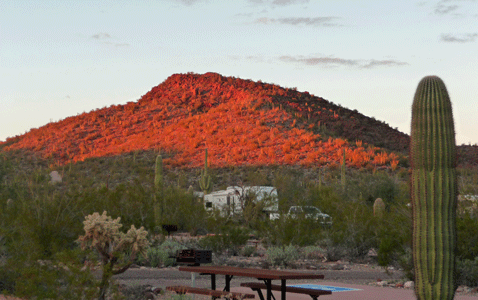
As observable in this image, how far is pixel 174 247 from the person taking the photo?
1543cm

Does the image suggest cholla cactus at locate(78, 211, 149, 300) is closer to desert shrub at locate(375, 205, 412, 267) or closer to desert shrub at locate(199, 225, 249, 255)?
desert shrub at locate(375, 205, 412, 267)

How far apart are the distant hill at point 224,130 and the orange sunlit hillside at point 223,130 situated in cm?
8

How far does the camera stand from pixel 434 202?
7.93 meters

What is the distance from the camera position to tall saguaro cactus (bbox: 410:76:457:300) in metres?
7.80

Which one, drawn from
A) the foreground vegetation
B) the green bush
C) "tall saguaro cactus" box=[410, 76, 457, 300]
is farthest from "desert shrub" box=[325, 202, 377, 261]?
"tall saguaro cactus" box=[410, 76, 457, 300]

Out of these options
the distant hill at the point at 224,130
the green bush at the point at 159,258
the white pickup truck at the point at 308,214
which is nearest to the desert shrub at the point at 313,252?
the white pickup truck at the point at 308,214

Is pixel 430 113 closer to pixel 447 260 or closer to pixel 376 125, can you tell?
pixel 447 260

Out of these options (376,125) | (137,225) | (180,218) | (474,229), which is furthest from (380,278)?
(376,125)

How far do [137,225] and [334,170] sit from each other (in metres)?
30.2

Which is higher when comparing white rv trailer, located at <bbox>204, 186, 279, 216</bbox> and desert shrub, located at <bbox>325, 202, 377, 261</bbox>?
white rv trailer, located at <bbox>204, 186, 279, 216</bbox>

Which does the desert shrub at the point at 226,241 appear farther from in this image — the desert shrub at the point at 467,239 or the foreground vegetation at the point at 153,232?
the desert shrub at the point at 467,239

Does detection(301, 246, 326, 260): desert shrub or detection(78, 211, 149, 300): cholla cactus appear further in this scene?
detection(301, 246, 326, 260): desert shrub

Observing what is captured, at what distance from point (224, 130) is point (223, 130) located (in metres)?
0.18

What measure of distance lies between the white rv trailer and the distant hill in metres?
14.9
